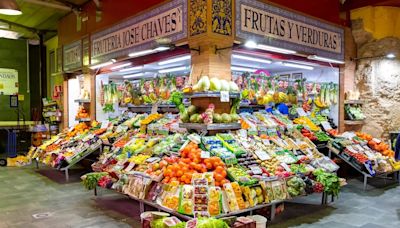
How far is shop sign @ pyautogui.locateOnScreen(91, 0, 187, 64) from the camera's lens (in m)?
5.88

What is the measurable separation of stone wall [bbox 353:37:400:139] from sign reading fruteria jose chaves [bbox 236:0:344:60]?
2.73 feet

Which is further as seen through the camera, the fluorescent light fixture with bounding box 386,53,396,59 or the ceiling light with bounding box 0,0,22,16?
the fluorescent light fixture with bounding box 386,53,396,59

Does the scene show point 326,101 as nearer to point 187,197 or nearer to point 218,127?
point 218,127

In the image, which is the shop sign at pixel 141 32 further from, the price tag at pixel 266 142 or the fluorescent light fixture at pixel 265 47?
the price tag at pixel 266 142

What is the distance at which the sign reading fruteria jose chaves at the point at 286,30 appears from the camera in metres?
5.82

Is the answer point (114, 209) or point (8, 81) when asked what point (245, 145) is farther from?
point (8, 81)

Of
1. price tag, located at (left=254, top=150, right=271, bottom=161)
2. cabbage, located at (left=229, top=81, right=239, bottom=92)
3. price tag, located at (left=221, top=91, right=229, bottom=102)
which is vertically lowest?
price tag, located at (left=254, top=150, right=271, bottom=161)

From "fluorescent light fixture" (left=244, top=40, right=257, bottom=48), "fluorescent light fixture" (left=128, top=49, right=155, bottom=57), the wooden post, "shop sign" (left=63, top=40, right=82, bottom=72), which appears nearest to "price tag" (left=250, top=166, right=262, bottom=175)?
the wooden post

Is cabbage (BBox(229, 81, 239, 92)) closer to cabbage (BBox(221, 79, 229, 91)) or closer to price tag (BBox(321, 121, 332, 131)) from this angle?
cabbage (BBox(221, 79, 229, 91))

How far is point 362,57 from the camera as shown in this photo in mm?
8547

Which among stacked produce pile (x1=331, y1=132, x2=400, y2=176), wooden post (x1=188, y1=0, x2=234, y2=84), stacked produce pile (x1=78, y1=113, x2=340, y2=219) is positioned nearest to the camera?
stacked produce pile (x1=78, y1=113, x2=340, y2=219)

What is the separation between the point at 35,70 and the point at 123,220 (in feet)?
34.7

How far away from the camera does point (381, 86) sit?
831cm

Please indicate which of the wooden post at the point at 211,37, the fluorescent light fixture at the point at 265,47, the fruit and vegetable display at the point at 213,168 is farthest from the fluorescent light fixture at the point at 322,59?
the wooden post at the point at 211,37
